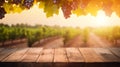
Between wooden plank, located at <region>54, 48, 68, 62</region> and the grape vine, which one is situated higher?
the grape vine

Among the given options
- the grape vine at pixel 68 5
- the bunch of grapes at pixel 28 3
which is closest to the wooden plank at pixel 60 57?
the grape vine at pixel 68 5

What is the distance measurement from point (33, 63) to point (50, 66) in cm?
19

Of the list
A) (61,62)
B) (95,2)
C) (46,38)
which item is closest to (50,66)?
(61,62)

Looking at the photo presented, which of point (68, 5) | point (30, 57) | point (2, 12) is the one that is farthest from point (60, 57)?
point (2, 12)

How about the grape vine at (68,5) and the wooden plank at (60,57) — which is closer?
the grape vine at (68,5)

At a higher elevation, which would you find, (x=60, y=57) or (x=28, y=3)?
(x=28, y=3)

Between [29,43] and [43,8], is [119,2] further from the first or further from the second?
[29,43]

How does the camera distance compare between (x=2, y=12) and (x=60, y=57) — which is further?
(x=60, y=57)

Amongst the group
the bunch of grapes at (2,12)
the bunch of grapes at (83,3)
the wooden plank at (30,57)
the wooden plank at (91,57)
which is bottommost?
the wooden plank at (91,57)

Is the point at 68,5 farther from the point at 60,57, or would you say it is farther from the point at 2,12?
the point at 60,57

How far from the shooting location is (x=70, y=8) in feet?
8.05

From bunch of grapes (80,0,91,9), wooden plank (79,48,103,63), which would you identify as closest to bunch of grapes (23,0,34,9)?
bunch of grapes (80,0,91,9)

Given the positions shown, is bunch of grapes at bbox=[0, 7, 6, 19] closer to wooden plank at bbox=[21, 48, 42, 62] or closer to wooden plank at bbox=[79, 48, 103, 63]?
wooden plank at bbox=[21, 48, 42, 62]

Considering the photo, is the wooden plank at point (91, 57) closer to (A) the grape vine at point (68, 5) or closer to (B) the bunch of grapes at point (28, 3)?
(A) the grape vine at point (68, 5)
